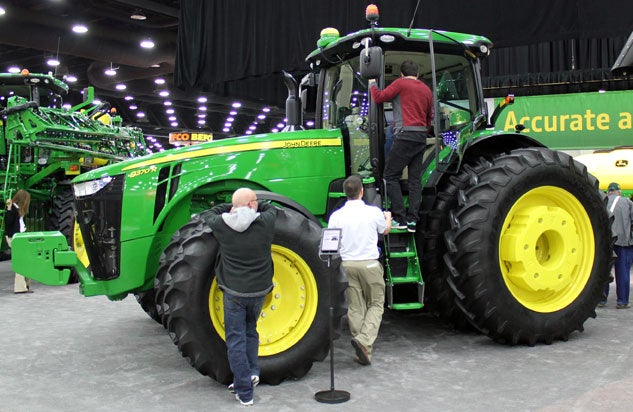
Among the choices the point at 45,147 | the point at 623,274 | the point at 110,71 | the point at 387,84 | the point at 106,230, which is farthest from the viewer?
the point at 110,71

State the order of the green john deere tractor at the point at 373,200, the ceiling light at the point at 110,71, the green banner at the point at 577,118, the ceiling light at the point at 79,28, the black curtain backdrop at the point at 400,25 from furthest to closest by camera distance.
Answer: the ceiling light at the point at 110,71 → the ceiling light at the point at 79,28 → the green banner at the point at 577,118 → the black curtain backdrop at the point at 400,25 → the green john deere tractor at the point at 373,200

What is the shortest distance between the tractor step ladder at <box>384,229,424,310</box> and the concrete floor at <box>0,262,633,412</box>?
1.74 ft

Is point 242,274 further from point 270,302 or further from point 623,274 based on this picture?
point 623,274

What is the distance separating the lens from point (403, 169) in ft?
19.2

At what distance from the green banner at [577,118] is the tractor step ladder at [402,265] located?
1111 cm

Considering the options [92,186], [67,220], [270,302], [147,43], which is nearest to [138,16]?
[147,43]

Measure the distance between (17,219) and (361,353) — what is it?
690cm

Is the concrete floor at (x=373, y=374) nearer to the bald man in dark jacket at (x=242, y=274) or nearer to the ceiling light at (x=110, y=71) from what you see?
the bald man in dark jacket at (x=242, y=274)

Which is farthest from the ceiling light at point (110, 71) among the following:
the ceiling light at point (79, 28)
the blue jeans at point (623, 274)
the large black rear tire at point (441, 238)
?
the large black rear tire at point (441, 238)

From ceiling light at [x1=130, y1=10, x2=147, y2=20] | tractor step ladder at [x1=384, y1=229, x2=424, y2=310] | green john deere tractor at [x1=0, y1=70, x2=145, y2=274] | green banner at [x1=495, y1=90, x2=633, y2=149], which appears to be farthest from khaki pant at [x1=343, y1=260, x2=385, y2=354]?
ceiling light at [x1=130, y1=10, x2=147, y2=20]

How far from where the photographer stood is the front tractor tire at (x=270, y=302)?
4.74 meters

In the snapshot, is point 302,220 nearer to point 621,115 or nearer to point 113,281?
point 113,281

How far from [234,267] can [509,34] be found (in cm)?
992

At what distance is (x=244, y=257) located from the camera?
180 inches
